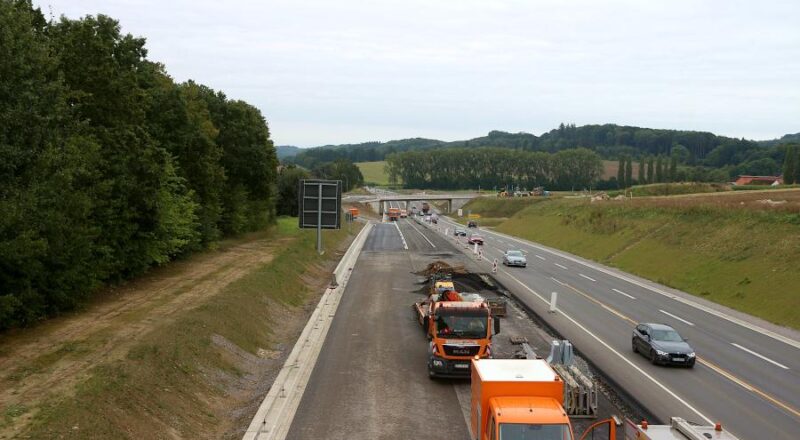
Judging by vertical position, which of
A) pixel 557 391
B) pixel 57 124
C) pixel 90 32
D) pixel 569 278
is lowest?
pixel 569 278

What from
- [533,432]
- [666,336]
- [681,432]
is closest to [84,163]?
[533,432]

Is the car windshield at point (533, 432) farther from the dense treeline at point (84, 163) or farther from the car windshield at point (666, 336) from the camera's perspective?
the dense treeline at point (84, 163)

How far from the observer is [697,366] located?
2417 cm

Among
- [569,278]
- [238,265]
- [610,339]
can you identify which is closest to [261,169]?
[238,265]


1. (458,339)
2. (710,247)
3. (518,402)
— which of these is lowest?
(458,339)

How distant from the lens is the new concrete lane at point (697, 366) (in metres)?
18.6

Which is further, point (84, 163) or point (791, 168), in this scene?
point (791, 168)

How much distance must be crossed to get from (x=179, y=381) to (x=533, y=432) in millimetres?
11061

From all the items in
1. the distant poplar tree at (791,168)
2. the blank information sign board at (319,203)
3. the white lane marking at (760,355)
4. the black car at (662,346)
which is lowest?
the white lane marking at (760,355)

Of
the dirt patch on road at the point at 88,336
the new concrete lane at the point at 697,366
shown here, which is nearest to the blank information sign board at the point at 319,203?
the dirt patch on road at the point at 88,336

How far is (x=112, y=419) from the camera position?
1439 centimetres

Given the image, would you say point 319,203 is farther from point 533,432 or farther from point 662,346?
point 533,432

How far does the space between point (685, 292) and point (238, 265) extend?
30.8m

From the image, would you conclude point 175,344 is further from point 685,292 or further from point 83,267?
point 685,292
